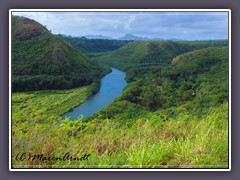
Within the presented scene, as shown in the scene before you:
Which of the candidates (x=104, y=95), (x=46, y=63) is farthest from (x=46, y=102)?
(x=104, y=95)

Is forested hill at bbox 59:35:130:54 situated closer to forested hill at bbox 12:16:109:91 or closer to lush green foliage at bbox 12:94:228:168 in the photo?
forested hill at bbox 12:16:109:91

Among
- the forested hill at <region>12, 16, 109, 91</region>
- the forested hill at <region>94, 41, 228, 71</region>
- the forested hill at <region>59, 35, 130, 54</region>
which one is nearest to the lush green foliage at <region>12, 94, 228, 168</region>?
the forested hill at <region>12, 16, 109, 91</region>

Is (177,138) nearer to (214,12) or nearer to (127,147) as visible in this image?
(127,147)

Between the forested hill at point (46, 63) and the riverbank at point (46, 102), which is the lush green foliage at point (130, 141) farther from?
the forested hill at point (46, 63)

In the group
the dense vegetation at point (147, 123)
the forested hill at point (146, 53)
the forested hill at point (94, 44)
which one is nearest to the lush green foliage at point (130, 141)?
the dense vegetation at point (147, 123)

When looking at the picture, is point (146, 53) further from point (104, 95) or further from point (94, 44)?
point (104, 95)
